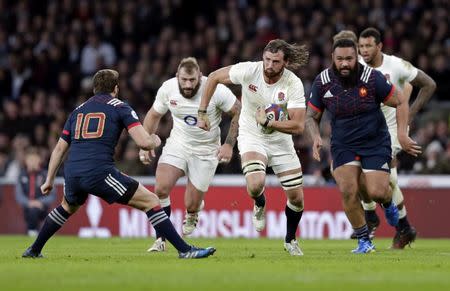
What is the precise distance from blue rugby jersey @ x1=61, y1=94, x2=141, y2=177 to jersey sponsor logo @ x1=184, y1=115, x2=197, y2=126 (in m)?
2.96

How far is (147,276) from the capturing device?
1060 cm

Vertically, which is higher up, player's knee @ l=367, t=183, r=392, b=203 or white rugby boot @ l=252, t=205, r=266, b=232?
player's knee @ l=367, t=183, r=392, b=203

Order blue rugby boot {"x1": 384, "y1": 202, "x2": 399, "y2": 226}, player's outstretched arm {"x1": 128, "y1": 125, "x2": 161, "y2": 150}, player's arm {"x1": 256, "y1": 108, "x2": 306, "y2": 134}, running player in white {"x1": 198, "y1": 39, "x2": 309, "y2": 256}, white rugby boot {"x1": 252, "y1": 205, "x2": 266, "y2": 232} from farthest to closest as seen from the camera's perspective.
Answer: blue rugby boot {"x1": 384, "y1": 202, "x2": 399, "y2": 226}, white rugby boot {"x1": 252, "y1": 205, "x2": 266, "y2": 232}, running player in white {"x1": 198, "y1": 39, "x2": 309, "y2": 256}, player's arm {"x1": 256, "y1": 108, "x2": 306, "y2": 134}, player's outstretched arm {"x1": 128, "y1": 125, "x2": 161, "y2": 150}

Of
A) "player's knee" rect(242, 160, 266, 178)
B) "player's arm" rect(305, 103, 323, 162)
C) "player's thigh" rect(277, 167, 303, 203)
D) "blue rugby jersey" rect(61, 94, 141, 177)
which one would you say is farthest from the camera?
"player's knee" rect(242, 160, 266, 178)

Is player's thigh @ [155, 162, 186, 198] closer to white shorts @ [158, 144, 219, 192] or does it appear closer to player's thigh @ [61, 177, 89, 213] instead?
white shorts @ [158, 144, 219, 192]

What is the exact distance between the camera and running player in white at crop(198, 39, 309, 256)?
13.8 m

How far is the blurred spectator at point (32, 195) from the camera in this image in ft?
75.8

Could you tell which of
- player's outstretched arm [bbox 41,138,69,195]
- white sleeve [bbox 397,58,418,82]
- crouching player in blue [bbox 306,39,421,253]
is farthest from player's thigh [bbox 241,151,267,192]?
white sleeve [bbox 397,58,418,82]

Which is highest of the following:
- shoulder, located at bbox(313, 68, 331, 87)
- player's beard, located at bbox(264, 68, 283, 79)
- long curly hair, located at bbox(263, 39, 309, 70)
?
long curly hair, located at bbox(263, 39, 309, 70)

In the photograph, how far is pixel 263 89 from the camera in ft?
46.4

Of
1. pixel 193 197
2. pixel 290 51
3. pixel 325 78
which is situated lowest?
pixel 193 197

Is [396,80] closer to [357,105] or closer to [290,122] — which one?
[357,105]

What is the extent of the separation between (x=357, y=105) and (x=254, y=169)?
4.83 feet

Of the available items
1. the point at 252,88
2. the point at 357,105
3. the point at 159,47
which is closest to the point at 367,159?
the point at 357,105
